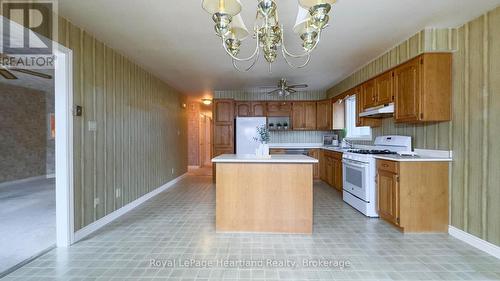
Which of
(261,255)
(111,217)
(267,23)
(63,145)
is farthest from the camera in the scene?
(111,217)

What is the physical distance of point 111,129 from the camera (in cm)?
329

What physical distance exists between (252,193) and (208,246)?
2.54 feet

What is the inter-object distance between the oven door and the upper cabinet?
2.16m

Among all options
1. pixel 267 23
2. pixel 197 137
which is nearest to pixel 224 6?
pixel 267 23

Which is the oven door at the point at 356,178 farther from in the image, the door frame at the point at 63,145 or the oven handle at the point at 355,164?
the door frame at the point at 63,145

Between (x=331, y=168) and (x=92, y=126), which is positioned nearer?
(x=92, y=126)

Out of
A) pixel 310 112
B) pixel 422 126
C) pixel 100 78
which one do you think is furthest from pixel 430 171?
pixel 100 78

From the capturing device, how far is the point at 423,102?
2.79 metres

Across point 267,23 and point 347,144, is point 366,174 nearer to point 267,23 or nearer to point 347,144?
point 347,144

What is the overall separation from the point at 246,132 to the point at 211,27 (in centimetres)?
350

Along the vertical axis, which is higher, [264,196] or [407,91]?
[407,91]

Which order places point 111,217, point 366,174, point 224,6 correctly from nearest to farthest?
point 224,6
point 111,217
point 366,174

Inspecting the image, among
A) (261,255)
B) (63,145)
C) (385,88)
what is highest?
(385,88)

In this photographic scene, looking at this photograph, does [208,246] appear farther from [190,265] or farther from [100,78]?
[100,78]
